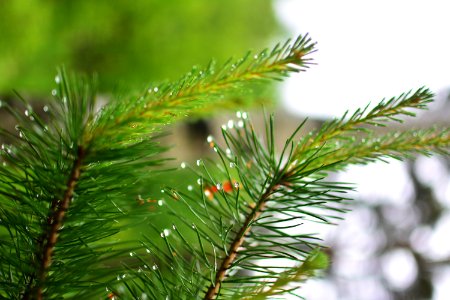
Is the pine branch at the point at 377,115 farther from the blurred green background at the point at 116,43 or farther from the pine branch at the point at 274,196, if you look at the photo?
the blurred green background at the point at 116,43

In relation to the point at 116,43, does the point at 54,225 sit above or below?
below

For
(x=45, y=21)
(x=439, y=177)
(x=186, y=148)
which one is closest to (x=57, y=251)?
(x=186, y=148)

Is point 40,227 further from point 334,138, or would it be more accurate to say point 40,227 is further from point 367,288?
point 367,288

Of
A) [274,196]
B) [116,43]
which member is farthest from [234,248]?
[116,43]

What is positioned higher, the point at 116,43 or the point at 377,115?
the point at 116,43

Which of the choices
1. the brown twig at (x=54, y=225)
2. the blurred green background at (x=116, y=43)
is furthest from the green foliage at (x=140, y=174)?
the blurred green background at (x=116, y=43)

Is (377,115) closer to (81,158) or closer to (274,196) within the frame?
(274,196)

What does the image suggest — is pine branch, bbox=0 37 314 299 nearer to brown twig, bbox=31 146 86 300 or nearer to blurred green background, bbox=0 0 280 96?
brown twig, bbox=31 146 86 300

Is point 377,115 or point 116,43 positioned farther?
point 116,43

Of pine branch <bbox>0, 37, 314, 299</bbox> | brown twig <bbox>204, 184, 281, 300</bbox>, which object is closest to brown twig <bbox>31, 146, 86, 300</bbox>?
pine branch <bbox>0, 37, 314, 299</bbox>

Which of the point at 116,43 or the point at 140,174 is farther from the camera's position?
the point at 116,43

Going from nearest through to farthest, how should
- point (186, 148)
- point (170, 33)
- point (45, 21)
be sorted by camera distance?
point (186, 148)
point (45, 21)
point (170, 33)
